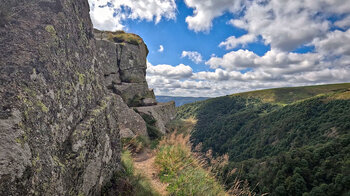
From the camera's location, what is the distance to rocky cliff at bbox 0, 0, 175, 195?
279 centimetres

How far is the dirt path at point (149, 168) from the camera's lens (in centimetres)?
687

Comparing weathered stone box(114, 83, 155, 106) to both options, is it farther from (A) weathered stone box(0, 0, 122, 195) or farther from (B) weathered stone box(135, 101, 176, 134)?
(A) weathered stone box(0, 0, 122, 195)

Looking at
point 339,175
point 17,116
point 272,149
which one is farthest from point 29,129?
point 272,149

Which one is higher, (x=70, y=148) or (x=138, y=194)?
(x=70, y=148)

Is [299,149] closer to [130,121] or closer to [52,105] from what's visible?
[130,121]

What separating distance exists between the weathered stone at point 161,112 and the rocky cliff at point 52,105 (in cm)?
1083

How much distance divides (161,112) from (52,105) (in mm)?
16097

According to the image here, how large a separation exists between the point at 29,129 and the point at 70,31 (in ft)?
10.1

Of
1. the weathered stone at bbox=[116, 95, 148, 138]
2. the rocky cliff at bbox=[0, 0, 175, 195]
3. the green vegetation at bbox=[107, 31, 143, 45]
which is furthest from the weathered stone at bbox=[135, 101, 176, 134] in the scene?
the rocky cliff at bbox=[0, 0, 175, 195]

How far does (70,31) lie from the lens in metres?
5.07

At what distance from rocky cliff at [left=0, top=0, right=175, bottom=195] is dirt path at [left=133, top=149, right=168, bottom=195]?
6.25 ft

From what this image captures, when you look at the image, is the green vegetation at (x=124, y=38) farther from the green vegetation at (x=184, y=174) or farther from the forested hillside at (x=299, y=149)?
the forested hillside at (x=299, y=149)

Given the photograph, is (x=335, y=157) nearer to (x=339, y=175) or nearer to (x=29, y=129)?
(x=339, y=175)

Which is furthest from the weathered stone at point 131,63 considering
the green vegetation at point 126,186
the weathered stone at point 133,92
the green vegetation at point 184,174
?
the green vegetation at point 126,186
